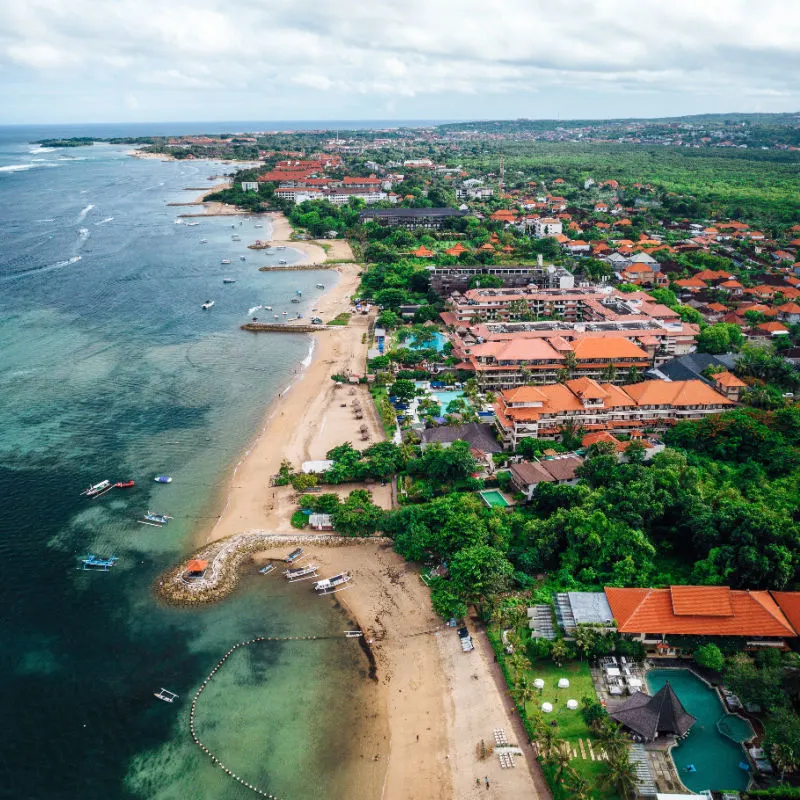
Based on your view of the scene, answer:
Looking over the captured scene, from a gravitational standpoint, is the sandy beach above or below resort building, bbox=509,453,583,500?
below

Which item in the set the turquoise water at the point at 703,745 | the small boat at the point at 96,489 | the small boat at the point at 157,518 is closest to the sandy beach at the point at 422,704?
the turquoise water at the point at 703,745

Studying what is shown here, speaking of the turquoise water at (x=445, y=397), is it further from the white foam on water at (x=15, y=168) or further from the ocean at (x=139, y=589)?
the white foam on water at (x=15, y=168)

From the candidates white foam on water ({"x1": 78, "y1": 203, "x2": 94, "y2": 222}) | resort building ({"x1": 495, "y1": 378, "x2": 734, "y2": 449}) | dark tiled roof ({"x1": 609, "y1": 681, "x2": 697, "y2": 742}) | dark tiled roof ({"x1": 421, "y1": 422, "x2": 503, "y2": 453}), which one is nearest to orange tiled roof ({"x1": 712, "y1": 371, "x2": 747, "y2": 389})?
resort building ({"x1": 495, "y1": 378, "x2": 734, "y2": 449})

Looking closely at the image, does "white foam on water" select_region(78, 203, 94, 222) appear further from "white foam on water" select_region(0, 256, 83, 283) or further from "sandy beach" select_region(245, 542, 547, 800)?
"sandy beach" select_region(245, 542, 547, 800)

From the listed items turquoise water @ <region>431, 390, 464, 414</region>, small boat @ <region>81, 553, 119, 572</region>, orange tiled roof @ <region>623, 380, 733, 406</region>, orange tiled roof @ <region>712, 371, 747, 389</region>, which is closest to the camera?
small boat @ <region>81, 553, 119, 572</region>

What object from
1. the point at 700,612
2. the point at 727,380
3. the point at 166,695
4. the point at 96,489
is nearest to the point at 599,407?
the point at 727,380

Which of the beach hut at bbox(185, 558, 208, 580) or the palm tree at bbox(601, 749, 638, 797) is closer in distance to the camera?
the palm tree at bbox(601, 749, 638, 797)

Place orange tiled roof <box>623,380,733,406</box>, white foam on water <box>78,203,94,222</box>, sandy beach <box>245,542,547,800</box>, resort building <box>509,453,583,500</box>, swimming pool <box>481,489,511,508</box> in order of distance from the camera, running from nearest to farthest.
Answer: sandy beach <box>245,542,547,800</box>
resort building <box>509,453,583,500</box>
swimming pool <box>481,489,511,508</box>
orange tiled roof <box>623,380,733,406</box>
white foam on water <box>78,203,94,222</box>
